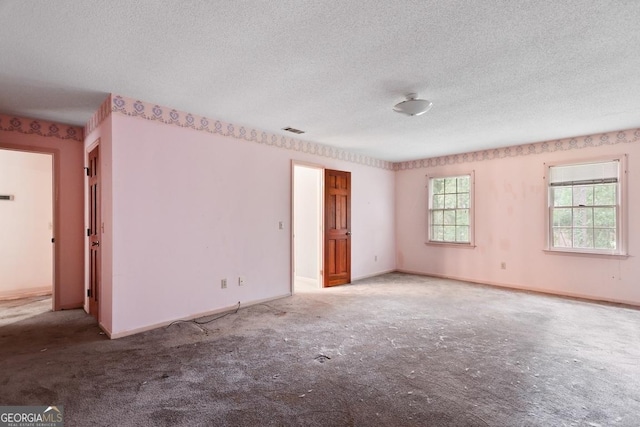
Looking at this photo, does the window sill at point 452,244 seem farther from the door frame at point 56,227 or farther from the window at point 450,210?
the door frame at point 56,227

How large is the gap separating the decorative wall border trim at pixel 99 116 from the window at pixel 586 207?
6.33 meters

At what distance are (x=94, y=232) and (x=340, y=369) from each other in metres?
3.36

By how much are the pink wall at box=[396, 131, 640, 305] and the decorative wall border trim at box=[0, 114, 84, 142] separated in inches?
239

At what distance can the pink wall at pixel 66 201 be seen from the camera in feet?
13.6

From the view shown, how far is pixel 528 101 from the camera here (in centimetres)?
342

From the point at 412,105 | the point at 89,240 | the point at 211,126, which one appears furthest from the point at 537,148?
the point at 89,240

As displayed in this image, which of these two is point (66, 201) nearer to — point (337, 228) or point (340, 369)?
point (337, 228)

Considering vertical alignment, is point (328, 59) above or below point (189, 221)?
above

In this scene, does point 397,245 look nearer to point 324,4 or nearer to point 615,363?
point 615,363

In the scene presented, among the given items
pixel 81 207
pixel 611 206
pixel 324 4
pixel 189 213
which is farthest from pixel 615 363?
pixel 81 207

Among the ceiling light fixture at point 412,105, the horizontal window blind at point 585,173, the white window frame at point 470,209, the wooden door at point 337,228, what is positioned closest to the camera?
the ceiling light fixture at point 412,105

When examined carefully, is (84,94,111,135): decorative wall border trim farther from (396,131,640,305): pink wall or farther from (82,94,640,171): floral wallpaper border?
(396,131,640,305): pink wall

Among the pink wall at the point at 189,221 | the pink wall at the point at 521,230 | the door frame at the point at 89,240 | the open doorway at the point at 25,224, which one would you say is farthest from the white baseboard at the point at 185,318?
the pink wall at the point at 521,230

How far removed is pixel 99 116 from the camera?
3629 mm
